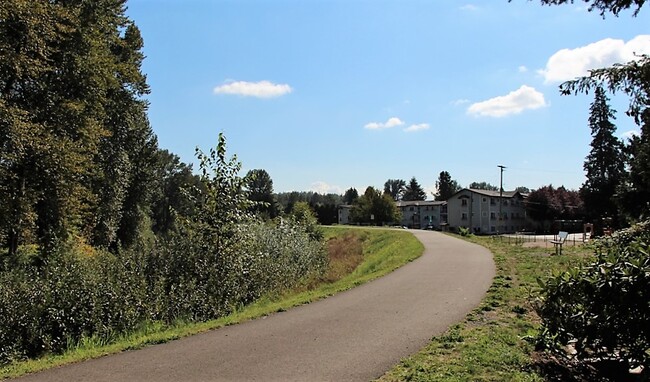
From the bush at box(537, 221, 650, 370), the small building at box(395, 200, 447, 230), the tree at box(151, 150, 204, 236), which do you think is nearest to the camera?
the bush at box(537, 221, 650, 370)

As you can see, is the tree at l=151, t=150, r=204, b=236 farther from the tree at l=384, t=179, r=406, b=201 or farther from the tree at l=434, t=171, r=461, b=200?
the tree at l=384, t=179, r=406, b=201

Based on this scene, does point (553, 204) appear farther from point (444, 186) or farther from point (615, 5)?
point (615, 5)

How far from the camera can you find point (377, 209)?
297 ft

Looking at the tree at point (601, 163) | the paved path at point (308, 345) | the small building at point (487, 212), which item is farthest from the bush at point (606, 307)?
the small building at point (487, 212)

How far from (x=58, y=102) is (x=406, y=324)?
19321 millimetres

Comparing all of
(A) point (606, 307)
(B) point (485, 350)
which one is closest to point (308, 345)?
(B) point (485, 350)

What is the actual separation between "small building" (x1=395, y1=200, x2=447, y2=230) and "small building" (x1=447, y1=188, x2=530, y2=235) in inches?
Result: 693

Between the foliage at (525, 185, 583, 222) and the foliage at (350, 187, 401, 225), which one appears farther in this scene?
the foliage at (350, 187, 401, 225)

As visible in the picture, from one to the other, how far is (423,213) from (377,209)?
2264 centimetres

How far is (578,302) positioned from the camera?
533cm

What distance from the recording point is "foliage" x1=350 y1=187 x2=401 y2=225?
90.1 m

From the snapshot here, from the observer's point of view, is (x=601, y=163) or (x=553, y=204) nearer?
(x=601, y=163)

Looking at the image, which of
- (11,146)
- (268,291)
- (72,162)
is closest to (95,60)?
Result: (72,162)

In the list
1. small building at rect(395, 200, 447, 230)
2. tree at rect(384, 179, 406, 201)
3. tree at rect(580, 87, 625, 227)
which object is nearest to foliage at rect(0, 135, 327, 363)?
tree at rect(580, 87, 625, 227)
